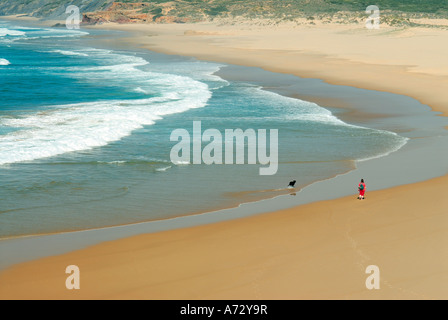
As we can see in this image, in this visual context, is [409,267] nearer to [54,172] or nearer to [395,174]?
[395,174]

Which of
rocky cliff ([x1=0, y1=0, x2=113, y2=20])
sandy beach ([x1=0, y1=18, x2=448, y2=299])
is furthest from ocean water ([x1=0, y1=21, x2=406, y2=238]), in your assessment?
rocky cliff ([x1=0, y1=0, x2=113, y2=20])

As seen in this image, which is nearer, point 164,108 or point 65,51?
point 164,108

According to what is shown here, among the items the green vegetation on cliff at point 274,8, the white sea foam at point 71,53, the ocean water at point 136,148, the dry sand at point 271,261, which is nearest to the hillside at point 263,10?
the green vegetation on cliff at point 274,8

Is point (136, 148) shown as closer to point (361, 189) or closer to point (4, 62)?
point (361, 189)

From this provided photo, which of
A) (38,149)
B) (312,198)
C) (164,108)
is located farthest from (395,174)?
(164,108)

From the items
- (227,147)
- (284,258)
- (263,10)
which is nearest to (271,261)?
(284,258)
